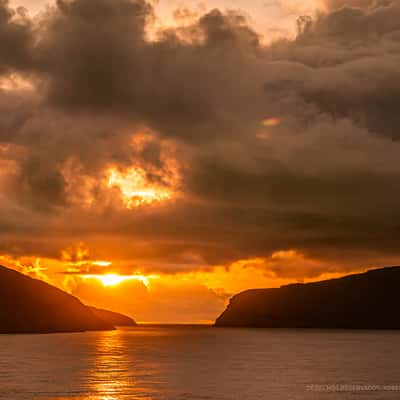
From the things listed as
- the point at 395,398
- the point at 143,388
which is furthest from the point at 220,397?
the point at 395,398

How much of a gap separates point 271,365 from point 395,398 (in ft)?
187

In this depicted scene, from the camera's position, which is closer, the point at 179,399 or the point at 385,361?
the point at 179,399

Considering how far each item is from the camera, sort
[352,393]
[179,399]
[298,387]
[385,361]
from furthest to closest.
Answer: [385,361], [298,387], [352,393], [179,399]

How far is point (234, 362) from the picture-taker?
149 metres

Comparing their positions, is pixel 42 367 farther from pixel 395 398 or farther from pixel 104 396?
pixel 395 398

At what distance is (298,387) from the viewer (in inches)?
3784

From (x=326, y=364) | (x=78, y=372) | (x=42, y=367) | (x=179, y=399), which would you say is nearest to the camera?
(x=179, y=399)

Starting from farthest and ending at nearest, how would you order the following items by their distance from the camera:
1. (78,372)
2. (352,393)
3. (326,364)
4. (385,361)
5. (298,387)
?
1. (385,361)
2. (326,364)
3. (78,372)
4. (298,387)
5. (352,393)

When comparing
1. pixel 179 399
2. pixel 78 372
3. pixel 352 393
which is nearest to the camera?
pixel 179 399

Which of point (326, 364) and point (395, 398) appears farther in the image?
point (326, 364)

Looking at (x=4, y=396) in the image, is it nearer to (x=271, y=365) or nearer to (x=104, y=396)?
(x=104, y=396)

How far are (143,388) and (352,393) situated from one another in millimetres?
27874

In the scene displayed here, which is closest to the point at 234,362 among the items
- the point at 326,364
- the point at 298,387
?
the point at 326,364

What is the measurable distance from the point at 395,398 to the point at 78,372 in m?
58.2
